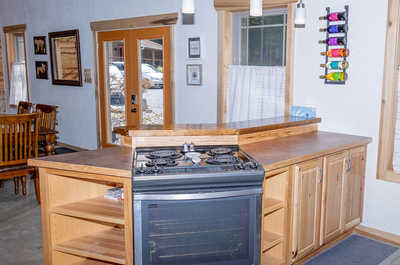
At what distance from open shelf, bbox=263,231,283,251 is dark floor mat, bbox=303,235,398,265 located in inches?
20.6

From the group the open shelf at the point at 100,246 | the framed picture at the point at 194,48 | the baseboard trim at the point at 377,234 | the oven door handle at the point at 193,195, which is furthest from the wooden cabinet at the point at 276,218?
the framed picture at the point at 194,48

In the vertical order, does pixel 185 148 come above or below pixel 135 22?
below

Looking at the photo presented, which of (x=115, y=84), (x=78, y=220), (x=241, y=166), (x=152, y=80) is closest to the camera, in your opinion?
(x=241, y=166)

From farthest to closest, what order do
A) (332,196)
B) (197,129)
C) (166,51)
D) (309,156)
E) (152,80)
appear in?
(152,80)
(166,51)
(332,196)
(197,129)
(309,156)

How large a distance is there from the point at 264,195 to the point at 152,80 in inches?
120

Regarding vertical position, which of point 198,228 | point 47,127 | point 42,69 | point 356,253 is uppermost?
point 42,69

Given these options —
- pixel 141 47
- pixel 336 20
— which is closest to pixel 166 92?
pixel 141 47

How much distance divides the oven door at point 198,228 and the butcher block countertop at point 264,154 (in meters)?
0.26

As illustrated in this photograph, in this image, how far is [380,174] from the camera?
3.60 meters

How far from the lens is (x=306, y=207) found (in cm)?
296

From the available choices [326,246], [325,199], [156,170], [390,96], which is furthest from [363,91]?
[156,170]

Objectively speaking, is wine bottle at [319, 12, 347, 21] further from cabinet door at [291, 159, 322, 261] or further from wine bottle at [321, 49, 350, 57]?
cabinet door at [291, 159, 322, 261]

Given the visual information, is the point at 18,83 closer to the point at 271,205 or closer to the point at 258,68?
the point at 258,68

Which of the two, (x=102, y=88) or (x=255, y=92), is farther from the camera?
(x=102, y=88)
